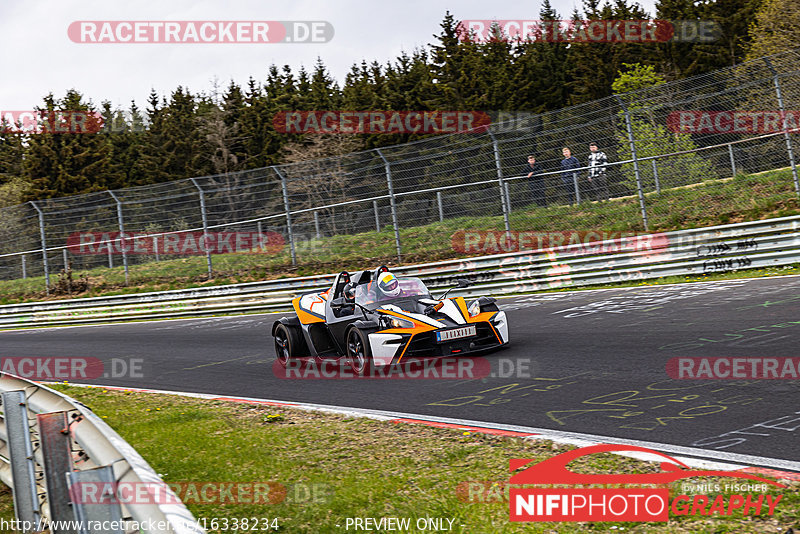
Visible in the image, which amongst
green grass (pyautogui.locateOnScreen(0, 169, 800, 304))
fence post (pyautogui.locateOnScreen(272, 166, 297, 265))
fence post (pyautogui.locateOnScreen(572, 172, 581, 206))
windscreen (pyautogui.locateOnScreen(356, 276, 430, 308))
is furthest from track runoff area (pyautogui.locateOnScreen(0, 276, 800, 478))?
fence post (pyautogui.locateOnScreen(272, 166, 297, 265))

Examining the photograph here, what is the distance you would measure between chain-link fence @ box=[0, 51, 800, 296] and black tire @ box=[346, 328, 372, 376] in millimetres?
7501

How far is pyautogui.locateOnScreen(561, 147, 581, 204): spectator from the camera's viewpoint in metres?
15.9

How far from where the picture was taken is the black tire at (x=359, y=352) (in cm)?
931

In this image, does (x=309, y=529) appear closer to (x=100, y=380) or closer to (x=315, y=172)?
(x=100, y=380)

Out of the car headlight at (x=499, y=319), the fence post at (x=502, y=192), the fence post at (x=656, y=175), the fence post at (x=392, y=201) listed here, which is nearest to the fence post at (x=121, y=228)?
the fence post at (x=392, y=201)

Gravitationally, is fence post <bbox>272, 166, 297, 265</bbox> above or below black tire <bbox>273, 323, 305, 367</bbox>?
above

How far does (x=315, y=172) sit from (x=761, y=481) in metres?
16.2

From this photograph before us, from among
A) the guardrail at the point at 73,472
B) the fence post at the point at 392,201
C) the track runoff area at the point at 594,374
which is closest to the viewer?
the guardrail at the point at 73,472

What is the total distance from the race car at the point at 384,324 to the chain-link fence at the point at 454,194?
6.67 m

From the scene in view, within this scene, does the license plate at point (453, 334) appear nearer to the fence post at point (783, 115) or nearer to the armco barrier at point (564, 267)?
the armco barrier at point (564, 267)

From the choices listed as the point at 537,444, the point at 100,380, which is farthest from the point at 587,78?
the point at 537,444

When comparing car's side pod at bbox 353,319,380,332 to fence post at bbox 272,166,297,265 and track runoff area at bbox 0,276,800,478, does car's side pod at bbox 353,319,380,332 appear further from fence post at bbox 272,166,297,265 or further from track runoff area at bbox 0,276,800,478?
fence post at bbox 272,166,297,265

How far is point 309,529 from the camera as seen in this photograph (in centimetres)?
446

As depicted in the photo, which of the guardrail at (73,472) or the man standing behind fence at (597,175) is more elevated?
the man standing behind fence at (597,175)
